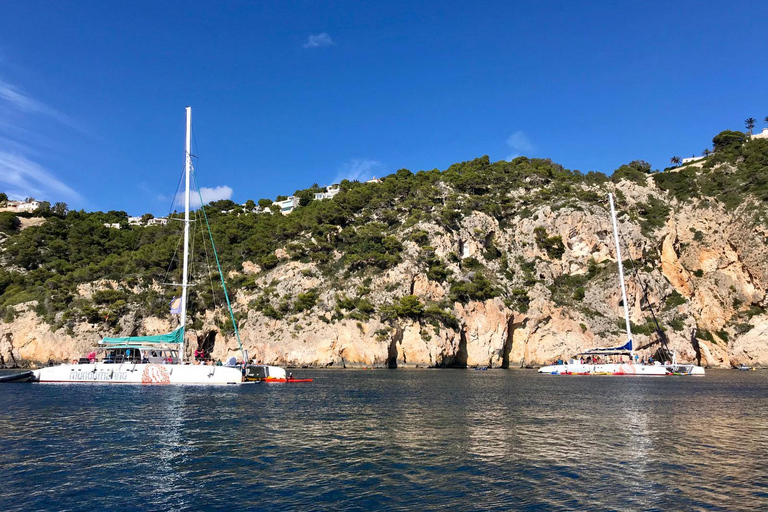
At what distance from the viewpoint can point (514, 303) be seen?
7269 cm

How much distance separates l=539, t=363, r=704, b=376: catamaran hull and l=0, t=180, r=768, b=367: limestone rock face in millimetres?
10271

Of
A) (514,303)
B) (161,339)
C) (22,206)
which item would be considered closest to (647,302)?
(514,303)

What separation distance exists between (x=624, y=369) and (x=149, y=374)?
48.7 metres

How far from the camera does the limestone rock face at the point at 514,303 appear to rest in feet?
220

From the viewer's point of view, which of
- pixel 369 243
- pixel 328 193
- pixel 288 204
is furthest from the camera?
pixel 328 193

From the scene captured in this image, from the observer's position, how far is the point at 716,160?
93562mm

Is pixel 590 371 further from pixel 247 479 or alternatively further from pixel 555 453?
pixel 247 479

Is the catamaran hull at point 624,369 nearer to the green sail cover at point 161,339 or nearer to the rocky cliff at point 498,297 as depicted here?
the rocky cliff at point 498,297

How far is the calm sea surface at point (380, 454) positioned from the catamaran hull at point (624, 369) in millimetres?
27297

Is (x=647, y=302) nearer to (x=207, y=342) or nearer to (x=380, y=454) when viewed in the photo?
(x=207, y=342)

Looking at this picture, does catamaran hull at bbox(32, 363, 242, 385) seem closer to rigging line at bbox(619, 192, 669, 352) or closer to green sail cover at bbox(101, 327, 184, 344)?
green sail cover at bbox(101, 327, 184, 344)

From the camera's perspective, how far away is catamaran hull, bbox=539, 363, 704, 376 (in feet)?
182

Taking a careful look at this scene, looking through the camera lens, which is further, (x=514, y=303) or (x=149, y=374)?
(x=514, y=303)

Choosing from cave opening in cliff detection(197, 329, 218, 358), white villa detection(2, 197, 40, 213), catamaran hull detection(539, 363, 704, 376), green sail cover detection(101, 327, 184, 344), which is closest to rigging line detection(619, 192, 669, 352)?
catamaran hull detection(539, 363, 704, 376)
